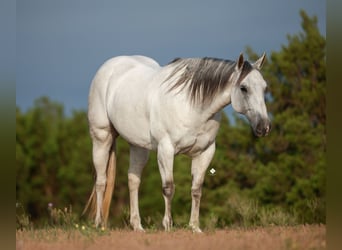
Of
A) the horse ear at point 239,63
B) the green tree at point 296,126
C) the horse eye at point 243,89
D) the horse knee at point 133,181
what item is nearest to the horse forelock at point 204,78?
the horse ear at point 239,63

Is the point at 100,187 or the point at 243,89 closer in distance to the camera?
the point at 243,89

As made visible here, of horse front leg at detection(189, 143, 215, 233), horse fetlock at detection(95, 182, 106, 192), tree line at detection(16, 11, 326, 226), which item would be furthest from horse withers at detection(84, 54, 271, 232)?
tree line at detection(16, 11, 326, 226)

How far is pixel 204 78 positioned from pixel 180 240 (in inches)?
75.8

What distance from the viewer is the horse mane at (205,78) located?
265 inches

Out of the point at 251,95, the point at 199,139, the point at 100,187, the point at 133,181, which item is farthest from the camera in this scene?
the point at 100,187

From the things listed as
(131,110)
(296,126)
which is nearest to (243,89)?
(131,110)

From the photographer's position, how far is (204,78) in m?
6.82

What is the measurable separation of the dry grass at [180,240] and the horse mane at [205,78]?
4.81 feet

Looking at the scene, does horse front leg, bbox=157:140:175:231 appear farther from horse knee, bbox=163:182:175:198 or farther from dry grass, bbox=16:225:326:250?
dry grass, bbox=16:225:326:250

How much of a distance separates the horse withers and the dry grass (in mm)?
832

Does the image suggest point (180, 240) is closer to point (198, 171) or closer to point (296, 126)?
point (198, 171)
